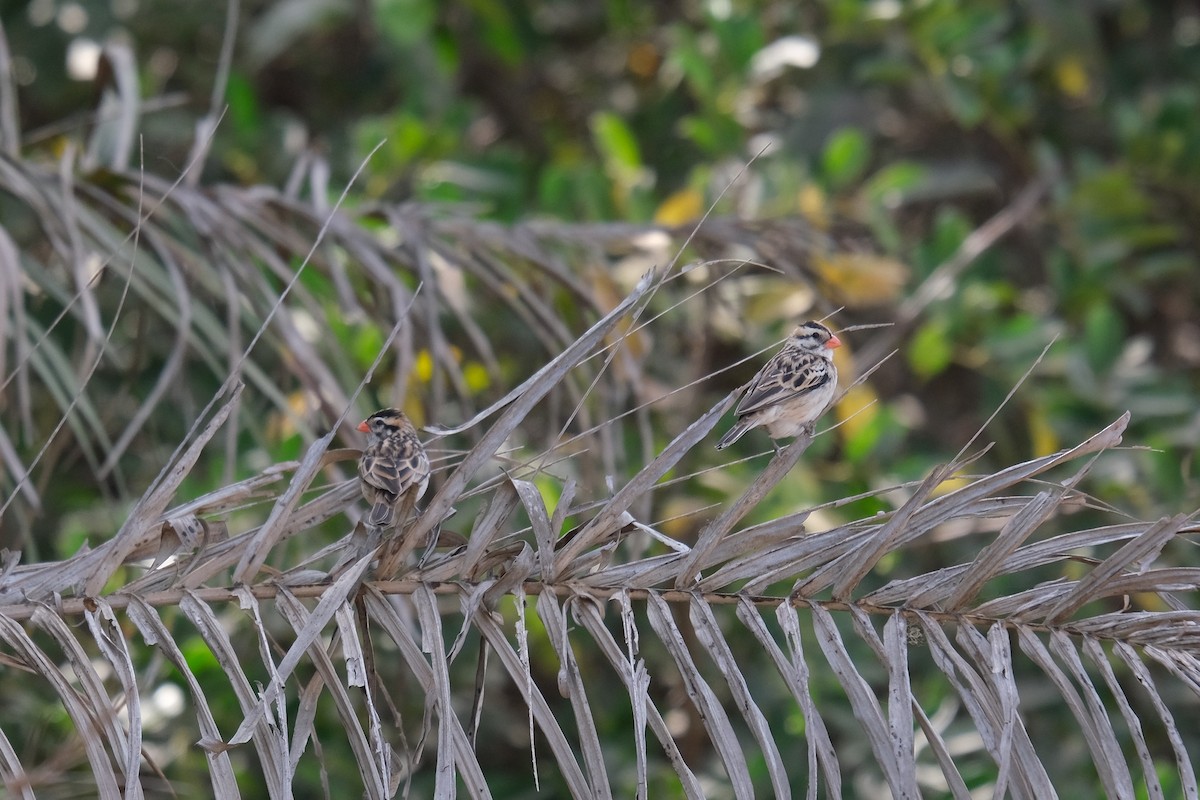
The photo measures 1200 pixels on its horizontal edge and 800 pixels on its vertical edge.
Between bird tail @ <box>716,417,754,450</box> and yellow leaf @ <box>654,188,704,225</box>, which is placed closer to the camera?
bird tail @ <box>716,417,754,450</box>

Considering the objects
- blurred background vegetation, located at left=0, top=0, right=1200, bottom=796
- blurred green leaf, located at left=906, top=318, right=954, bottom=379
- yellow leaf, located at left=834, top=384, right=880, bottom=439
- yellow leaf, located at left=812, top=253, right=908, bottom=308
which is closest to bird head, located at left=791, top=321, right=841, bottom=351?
blurred background vegetation, located at left=0, top=0, right=1200, bottom=796

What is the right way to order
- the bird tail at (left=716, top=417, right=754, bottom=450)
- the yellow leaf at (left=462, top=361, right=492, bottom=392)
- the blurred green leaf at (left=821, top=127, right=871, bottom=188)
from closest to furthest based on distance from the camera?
the bird tail at (left=716, top=417, right=754, bottom=450) → the yellow leaf at (left=462, top=361, right=492, bottom=392) → the blurred green leaf at (left=821, top=127, right=871, bottom=188)

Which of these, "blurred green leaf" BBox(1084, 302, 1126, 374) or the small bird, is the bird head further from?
"blurred green leaf" BBox(1084, 302, 1126, 374)

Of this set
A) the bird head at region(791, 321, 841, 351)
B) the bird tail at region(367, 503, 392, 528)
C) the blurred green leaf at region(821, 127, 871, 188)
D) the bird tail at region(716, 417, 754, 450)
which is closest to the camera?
the bird tail at region(367, 503, 392, 528)

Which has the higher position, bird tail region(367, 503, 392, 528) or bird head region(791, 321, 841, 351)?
bird tail region(367, 503, 392, 528)

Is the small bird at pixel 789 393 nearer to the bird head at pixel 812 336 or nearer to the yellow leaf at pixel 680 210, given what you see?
the bird head at pixel 812 336

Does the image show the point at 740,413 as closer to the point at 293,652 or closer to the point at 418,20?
the point at 293,652

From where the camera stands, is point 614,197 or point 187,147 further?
point 187,147

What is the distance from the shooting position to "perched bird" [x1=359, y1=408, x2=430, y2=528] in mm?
2848

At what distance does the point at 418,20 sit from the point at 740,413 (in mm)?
3886

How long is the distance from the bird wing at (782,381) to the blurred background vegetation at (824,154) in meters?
1.26

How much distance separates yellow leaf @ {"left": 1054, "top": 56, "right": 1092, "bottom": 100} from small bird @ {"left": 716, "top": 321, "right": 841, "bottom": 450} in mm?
4400

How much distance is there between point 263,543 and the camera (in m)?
2.62

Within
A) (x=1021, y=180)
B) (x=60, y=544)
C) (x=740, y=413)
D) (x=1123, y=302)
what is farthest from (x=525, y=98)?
(x=740, y=413)
